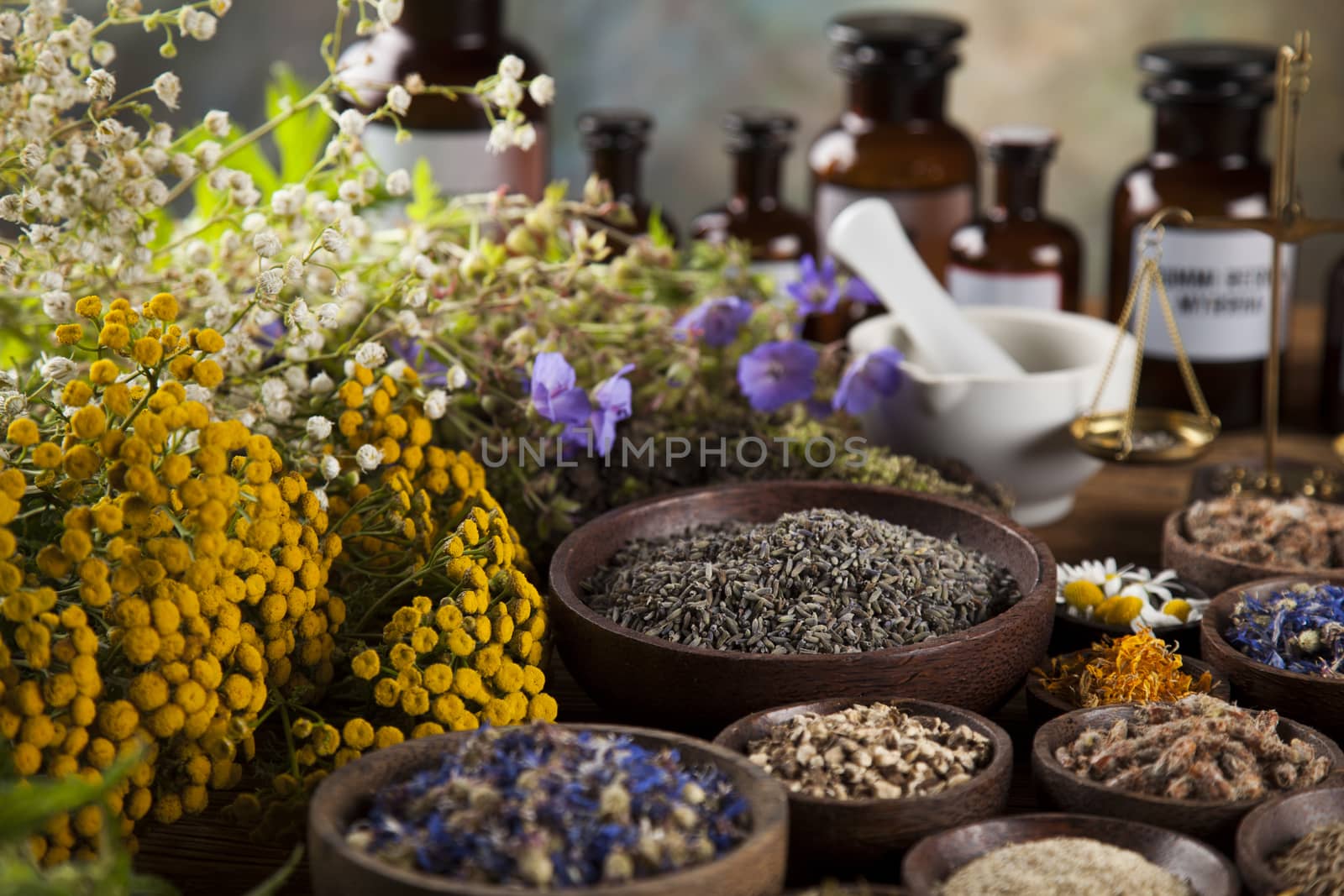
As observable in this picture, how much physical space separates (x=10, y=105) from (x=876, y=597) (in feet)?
2.14

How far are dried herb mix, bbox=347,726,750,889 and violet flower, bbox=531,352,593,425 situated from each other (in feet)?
1.17

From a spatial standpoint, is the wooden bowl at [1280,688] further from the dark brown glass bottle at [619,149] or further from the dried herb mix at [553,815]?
the dark brown glass bottle at [619,149]

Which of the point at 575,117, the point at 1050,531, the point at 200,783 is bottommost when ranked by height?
the point at 1050,531

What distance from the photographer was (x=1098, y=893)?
69 centimetres

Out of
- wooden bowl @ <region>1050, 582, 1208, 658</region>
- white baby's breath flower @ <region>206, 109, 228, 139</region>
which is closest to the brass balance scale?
wooden bowl @ <region>1050, 582, 1208, 658</region>

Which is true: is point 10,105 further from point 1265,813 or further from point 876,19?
point 876,19

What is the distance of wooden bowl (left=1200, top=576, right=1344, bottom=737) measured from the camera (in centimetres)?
87

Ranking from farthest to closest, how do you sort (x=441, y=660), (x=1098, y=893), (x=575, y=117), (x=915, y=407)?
(x=575, y=117) → (x=915, y=407) → (x=441, y=660) → (x=1098, y=893)

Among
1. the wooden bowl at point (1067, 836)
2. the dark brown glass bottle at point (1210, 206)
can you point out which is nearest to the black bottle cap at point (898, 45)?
the dark brown glass bottle at point (1210, 206)

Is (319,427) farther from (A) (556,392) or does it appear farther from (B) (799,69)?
(B) (799,69)

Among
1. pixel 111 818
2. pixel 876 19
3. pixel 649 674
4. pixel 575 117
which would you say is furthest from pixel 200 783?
pixel 575 117

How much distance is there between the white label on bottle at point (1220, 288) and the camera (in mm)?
1478

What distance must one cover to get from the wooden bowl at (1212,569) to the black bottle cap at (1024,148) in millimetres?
516

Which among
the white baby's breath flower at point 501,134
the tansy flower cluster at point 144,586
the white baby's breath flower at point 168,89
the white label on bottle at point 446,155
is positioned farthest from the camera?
the white label on bottle at point 446,155
